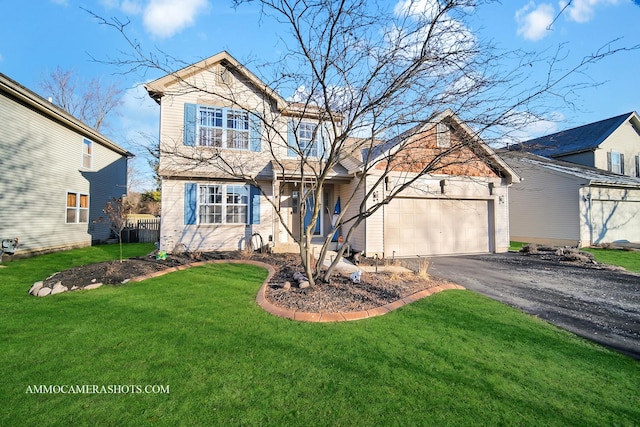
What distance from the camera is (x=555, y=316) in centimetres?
461

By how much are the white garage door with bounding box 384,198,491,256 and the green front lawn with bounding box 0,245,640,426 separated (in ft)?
18.1

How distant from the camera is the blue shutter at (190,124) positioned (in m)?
10.1

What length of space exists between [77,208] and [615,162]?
31.2 m

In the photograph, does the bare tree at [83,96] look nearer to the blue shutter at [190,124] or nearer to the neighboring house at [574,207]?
the blue shutter at [190,124]

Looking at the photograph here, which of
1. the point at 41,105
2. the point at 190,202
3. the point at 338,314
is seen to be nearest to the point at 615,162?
the point at 338,314

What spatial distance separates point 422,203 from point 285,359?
29.4ft

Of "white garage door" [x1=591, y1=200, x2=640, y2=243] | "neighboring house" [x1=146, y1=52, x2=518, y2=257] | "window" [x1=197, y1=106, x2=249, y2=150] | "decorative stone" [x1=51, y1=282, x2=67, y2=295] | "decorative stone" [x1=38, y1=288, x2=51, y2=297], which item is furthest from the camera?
"white garage door" [x1=591, y1=200, x2=640, y2=243]

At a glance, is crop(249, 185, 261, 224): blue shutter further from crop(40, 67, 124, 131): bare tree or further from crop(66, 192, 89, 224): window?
crop(40, 67, 124, 131): bare tree

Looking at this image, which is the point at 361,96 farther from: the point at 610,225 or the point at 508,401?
the point at 610,225

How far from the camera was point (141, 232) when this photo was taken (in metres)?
16.3

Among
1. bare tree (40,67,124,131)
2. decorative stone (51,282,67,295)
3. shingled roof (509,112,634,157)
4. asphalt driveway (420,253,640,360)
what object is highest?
bare tree (40,67,124,131)

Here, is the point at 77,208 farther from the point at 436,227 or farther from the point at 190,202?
the point at 436,227

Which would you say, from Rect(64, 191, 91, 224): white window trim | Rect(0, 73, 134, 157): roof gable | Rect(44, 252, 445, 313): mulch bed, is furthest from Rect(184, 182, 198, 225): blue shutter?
Rect(64, 191, 91, 224): white window trim

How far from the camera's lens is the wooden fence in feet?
52.1
